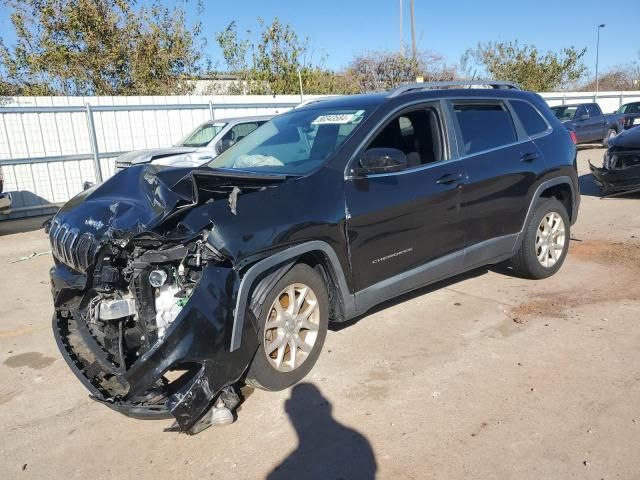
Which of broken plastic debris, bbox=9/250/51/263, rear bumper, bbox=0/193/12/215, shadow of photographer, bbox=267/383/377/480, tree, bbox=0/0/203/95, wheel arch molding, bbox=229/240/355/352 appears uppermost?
tree, bbox=0/0/203/95

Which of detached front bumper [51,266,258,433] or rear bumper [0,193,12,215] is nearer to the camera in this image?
detached front bumper [51,266,258,433]

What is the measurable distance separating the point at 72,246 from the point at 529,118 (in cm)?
424

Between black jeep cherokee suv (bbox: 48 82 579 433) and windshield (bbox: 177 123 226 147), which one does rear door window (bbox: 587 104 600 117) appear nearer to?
windshield (bbox: 177 123 226 147)

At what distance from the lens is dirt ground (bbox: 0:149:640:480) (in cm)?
278

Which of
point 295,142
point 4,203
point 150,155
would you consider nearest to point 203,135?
point 150,155

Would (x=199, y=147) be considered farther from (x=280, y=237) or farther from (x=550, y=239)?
(x=280, y=237)

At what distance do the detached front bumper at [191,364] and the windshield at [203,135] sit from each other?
9287 millimetres

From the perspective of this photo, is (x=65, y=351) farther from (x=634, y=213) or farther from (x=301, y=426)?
(x=634, y=213)

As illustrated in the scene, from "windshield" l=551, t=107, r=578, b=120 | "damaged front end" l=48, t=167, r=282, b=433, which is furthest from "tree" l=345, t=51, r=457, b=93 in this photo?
"damaged front end" l=48, t=167, r=282, b=433

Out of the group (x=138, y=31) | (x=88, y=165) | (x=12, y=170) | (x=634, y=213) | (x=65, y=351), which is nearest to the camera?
(x=65, y=351)

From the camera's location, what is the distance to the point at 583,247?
6805mm

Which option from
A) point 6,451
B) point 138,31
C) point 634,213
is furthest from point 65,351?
point 138,31

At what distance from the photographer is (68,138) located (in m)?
12.1

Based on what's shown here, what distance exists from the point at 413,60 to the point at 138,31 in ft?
51.1
